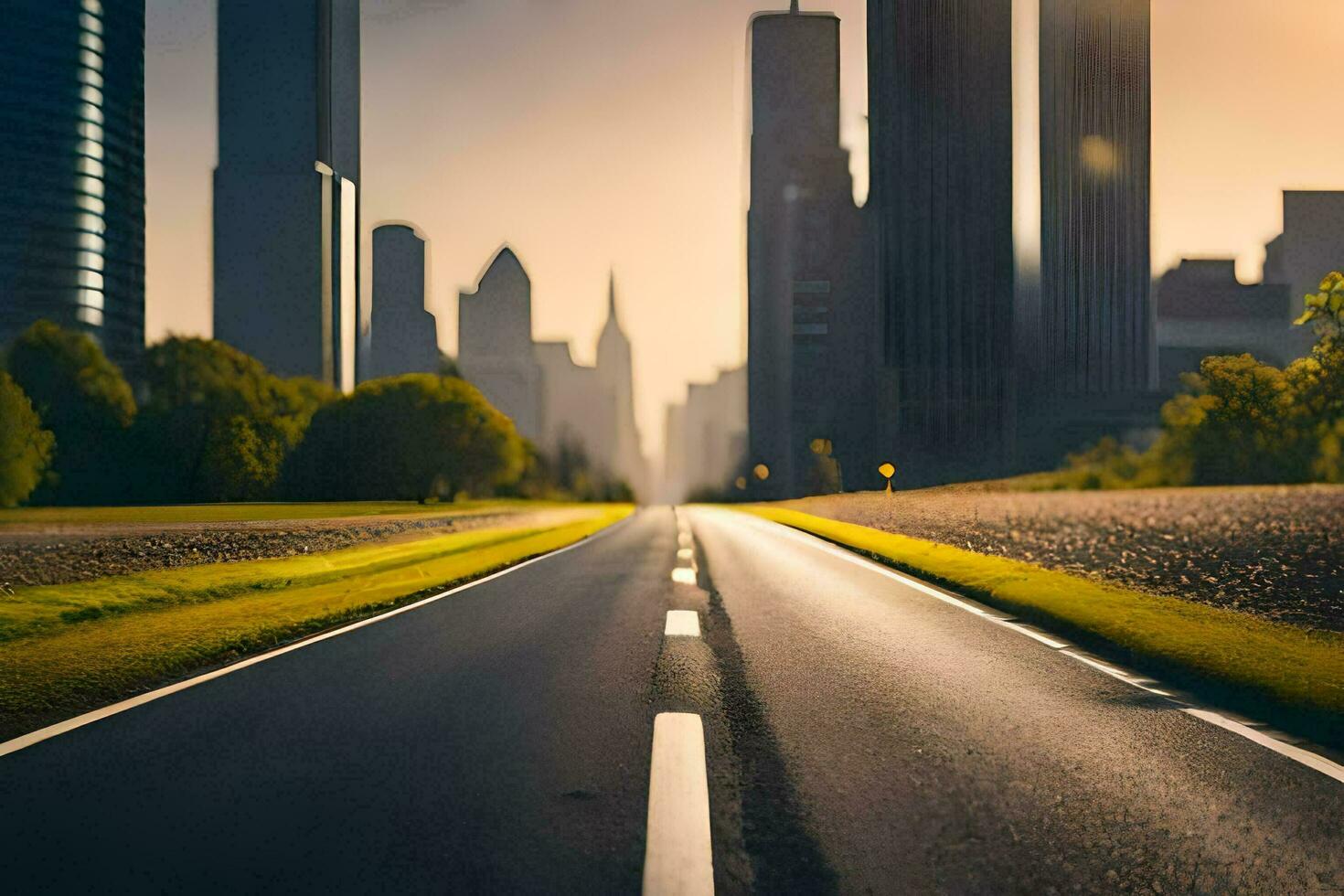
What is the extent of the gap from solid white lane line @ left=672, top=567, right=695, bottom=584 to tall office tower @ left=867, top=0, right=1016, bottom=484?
114 meters

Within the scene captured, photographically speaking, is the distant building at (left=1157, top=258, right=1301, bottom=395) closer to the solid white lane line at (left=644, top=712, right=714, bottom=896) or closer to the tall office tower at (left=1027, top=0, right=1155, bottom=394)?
the tall office tower at (left=1027, top=0, right=1155, bottom=394)

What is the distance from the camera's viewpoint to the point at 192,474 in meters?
67.1

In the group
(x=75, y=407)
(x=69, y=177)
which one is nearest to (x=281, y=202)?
(x=69, y=177)

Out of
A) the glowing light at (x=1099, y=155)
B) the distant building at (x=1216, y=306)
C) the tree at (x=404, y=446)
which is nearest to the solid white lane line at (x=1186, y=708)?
the tree at (x=404, y=446)

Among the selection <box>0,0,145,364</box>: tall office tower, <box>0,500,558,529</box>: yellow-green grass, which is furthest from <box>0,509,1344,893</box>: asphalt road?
<box>0,0,145,364</box>: tall office tower

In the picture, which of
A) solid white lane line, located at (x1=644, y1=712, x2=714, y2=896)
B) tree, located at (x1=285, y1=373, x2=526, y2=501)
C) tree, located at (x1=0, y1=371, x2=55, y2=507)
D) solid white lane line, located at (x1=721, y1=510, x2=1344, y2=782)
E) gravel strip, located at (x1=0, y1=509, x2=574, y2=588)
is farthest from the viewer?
tree, located at (x1=285, y1=373, x2=526, y2=501)

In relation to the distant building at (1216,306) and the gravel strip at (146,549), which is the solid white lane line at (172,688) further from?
the distant building at (1216,306)

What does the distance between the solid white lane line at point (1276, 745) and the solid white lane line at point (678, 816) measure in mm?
3619

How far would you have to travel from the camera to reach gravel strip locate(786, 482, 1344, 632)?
516 inches

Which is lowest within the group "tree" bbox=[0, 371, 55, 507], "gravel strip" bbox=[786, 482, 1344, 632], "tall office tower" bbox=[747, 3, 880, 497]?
"gravel strip" bbox=[786, 482, 1344, 632]

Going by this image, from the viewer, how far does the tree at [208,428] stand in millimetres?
66625

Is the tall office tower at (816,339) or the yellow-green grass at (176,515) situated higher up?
the tall office tower at (816,339)

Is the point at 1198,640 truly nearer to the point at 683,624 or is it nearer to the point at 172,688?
the point at 683,624

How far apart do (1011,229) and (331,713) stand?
6059 inches
